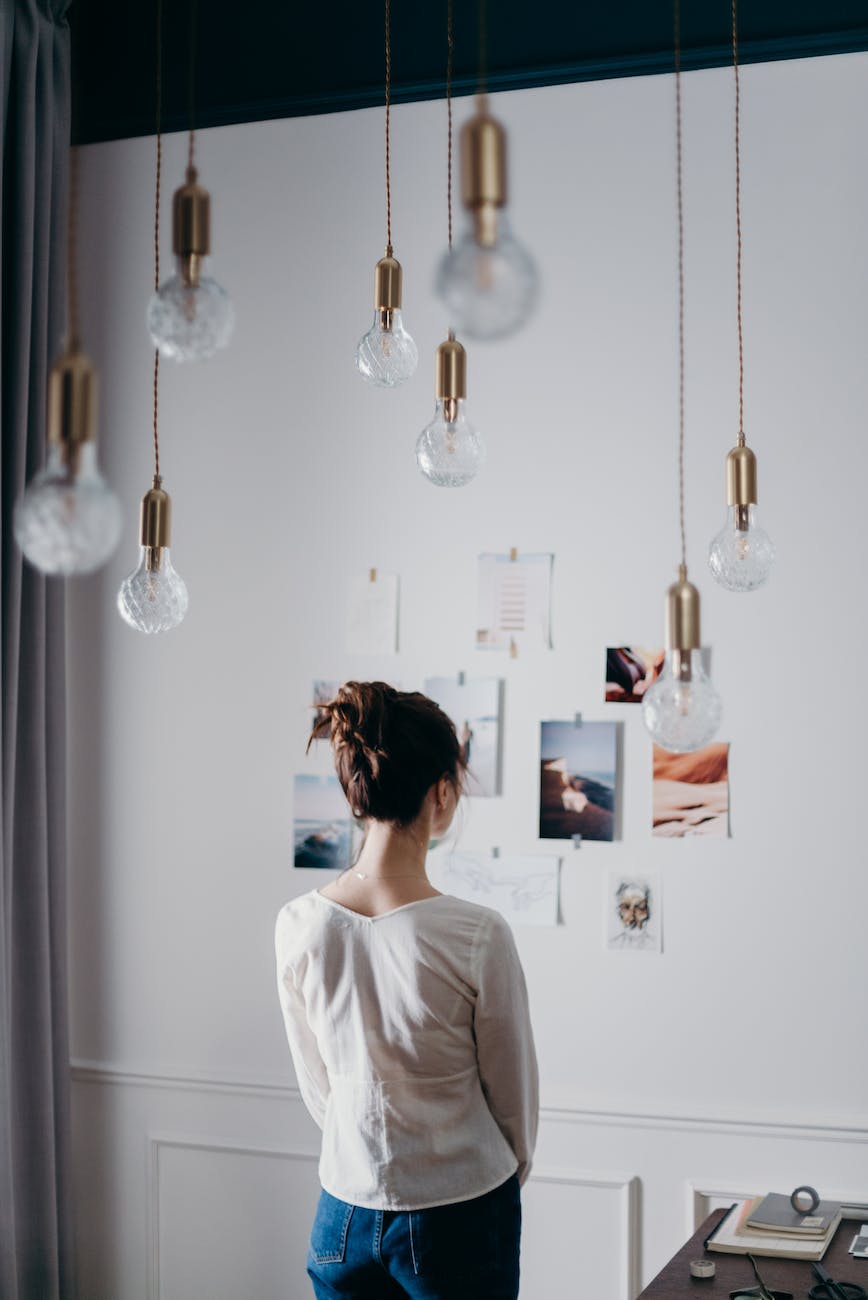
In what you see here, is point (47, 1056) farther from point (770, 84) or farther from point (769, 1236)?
point (770, 84)

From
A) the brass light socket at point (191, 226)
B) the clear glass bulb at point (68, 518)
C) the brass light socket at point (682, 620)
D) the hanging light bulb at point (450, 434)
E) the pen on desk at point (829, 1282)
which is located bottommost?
the pen on desk at point (829, 1282)

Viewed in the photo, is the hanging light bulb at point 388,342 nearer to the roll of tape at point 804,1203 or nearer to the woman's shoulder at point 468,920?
the woman's shoulder at point 468,920

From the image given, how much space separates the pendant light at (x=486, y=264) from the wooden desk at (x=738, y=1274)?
4.86ft

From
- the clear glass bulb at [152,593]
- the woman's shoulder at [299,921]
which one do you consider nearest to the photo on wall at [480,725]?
the woman's shoulder at [299,921]

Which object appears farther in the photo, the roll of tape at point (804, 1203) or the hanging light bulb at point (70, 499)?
the roll of tape at point (804, 1203)

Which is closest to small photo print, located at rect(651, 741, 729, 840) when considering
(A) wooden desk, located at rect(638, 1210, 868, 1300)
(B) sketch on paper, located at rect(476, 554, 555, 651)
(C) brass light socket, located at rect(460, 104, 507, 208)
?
(B) sketch on paper, located at rect(476, 554, 555, 651)

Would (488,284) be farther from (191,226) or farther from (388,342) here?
(388,342)

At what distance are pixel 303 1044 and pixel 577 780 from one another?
3.03ft

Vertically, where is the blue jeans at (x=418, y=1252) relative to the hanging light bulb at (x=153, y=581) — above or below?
below

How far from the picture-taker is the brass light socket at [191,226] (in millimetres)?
1148

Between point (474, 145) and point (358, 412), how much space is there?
2.08 meters

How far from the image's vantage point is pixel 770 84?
2707mm

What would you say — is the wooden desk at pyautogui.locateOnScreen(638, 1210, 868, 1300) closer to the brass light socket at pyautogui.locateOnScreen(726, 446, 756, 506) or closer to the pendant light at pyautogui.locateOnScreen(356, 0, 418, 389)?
the brass light socket at pyautogui.locateOnScreen(726, 446, 756, 506)

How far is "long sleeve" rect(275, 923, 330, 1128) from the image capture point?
1948 millimetres
